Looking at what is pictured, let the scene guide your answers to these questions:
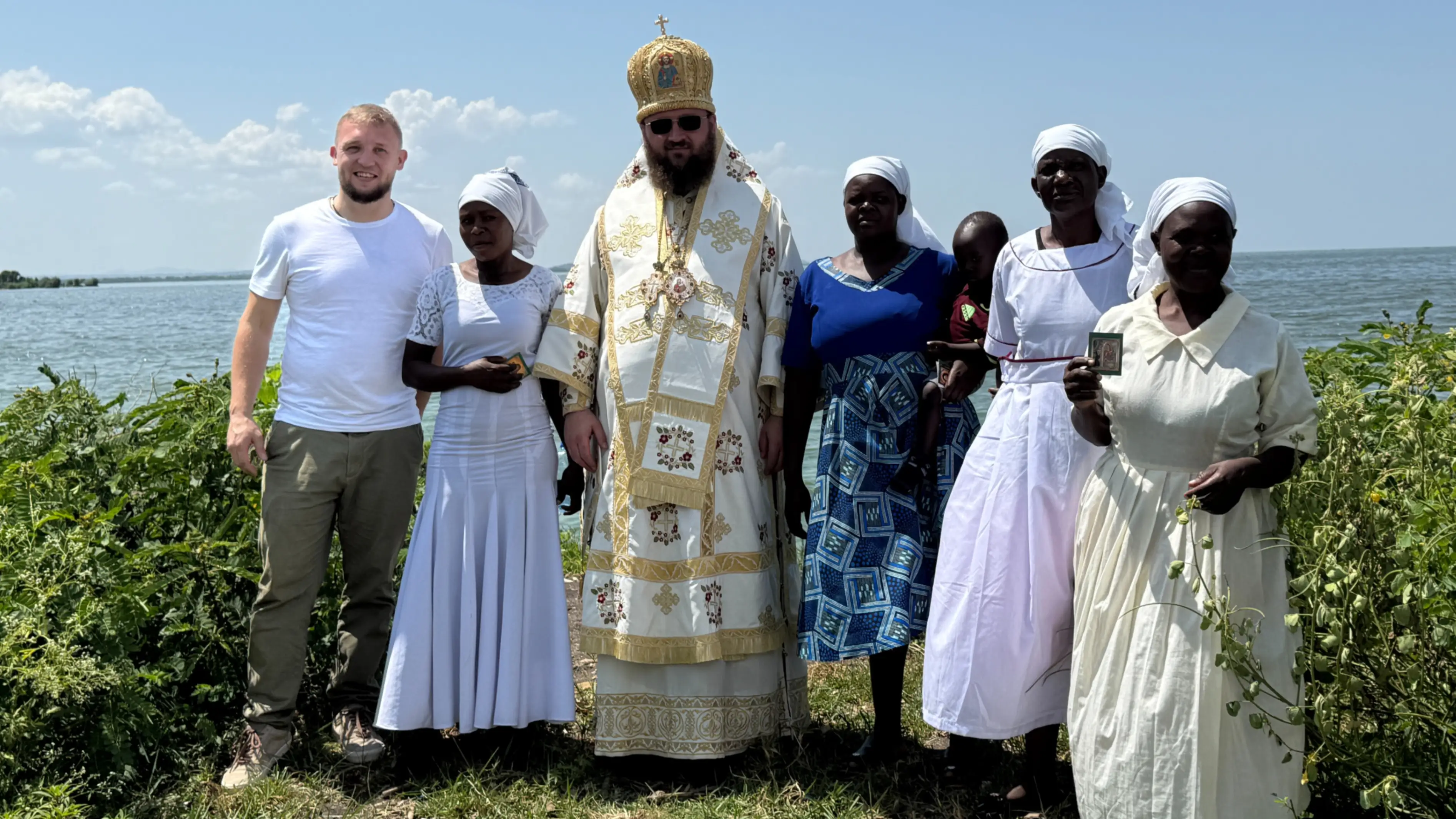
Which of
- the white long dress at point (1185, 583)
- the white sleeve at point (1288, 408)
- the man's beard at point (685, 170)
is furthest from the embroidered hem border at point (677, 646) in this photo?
the white sleeve at point (1288, 408)

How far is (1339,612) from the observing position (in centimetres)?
277

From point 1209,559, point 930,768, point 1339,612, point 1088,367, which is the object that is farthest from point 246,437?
point 1339,612

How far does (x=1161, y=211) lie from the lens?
3.21 metres

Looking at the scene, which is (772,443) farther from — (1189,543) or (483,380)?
(1189,543)

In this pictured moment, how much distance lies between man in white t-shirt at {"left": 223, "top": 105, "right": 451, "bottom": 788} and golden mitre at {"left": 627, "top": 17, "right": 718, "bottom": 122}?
1.07 metres

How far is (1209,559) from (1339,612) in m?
0.39

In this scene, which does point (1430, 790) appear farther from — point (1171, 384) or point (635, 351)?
point (635, 351)

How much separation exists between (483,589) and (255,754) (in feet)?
3.28

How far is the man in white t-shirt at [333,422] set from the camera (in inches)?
179

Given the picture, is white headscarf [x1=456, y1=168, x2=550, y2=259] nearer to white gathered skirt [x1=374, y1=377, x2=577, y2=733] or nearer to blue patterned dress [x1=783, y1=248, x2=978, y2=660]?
white gathered skirt [x1=374, y1=377, x2=577, y2=733]

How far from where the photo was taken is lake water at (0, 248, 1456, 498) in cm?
1861

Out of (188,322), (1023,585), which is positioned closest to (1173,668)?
(1023,585)

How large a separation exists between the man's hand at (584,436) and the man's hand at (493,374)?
0.84 feet

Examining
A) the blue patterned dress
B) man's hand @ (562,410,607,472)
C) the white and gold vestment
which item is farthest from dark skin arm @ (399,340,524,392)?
the blue patterned dress
